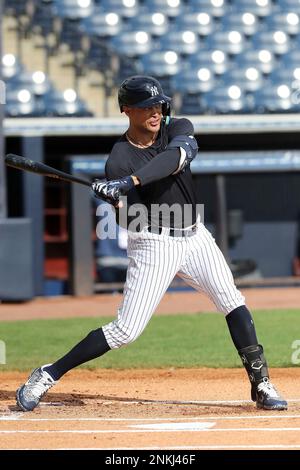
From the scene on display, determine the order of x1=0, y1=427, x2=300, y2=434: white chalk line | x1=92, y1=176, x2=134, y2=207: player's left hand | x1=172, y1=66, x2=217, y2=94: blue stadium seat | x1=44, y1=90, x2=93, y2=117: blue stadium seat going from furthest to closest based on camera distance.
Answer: x1=172, y1=66, x2=217, y2=94: blue stadium seat
x1=44, y1=90, x2=93, y2=117: blue stadium seat
x1=92, y1=176, x2=134, y2=207: player's left hand
x1=0, y1=427, x2=300, y2=434: white chalk line

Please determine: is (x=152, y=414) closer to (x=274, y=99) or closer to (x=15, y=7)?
(x=274, y=99)

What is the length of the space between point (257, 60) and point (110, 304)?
18.2ft

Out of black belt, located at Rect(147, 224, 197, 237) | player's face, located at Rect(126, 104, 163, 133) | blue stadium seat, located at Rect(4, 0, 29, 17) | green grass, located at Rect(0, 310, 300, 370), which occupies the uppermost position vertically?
blue stadium seat, located at Rect(4, 0, 29, 17)

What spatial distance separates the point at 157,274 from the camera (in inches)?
215

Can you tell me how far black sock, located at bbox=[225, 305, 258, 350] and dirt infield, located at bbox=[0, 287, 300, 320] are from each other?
6.49m

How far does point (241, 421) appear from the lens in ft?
17.5

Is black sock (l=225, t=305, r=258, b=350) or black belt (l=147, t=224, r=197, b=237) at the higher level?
black belt (l=147, t=224, r=197, b=237)

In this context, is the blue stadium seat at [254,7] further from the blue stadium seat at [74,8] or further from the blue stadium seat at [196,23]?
the blue stadium seat at [74,8]

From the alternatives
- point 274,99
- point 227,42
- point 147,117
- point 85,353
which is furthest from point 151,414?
point 227,42

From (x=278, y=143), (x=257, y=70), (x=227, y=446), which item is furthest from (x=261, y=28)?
(x=227, y=446)

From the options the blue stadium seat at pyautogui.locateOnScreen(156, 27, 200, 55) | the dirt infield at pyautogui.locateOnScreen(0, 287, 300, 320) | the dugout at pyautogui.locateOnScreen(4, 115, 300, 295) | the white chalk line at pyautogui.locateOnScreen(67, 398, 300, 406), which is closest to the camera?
the white chalk line at pyautogui.locateOnScreen(67, 398, 300, 406)

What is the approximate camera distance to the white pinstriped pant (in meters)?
5.48

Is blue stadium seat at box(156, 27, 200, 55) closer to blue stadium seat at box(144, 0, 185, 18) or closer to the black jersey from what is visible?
blue stadium seat at box(144, 0, 185, 18)

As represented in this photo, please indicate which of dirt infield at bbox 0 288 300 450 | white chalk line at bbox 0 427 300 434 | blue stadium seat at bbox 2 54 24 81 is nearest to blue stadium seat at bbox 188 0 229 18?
blue stadium seat at bbox 2 54 24 81
